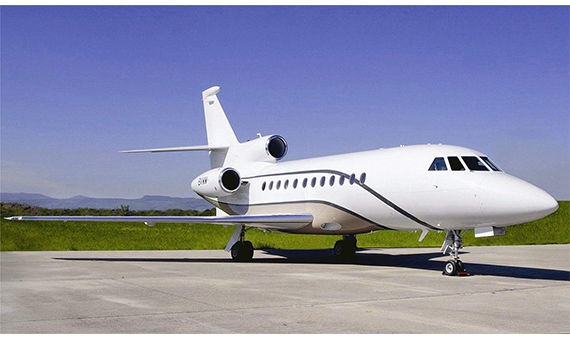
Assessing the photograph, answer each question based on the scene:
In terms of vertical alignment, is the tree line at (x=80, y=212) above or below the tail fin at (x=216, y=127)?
below

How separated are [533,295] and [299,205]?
9.47 meters

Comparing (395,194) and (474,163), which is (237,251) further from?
(474,163)

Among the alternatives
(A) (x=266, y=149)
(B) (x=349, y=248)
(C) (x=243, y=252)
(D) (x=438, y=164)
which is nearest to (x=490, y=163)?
(D) (x=438, y=164)

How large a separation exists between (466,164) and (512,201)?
1904 millimetres

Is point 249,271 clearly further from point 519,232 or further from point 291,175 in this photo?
point 519,232

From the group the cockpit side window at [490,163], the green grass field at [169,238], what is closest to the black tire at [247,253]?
the green grass field at [169,238]

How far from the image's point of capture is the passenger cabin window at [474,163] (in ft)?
47.4

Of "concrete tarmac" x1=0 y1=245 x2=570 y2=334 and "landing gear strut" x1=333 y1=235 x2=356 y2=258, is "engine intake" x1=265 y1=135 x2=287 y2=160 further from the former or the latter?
"concrete tarmac" x1=0 y1=245 x2=570 y2=334

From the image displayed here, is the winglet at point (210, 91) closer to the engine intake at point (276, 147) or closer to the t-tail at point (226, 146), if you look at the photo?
the t-tail at point (226, 146)

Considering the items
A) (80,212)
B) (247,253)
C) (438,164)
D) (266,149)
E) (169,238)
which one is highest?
(266,149)

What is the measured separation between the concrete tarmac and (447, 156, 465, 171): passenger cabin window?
8.59 ft

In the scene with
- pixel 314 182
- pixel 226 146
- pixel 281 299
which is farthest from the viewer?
pixel 226 146

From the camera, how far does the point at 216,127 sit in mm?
25891

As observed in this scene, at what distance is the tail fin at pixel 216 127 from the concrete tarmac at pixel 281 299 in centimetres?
834
